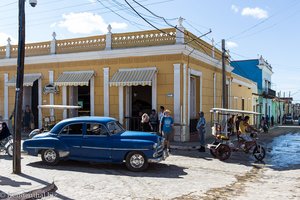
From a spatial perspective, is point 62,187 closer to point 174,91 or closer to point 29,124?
point 174,91

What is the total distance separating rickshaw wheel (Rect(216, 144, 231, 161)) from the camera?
507 inches

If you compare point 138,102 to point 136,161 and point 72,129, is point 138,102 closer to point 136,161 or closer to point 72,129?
point 72,129

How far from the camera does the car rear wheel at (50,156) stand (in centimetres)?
1100

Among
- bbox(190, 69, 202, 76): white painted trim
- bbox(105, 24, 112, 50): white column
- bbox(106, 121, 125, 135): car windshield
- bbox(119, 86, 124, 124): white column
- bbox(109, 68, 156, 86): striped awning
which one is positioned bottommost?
bbox(106, 121, 125, 135): car windshield

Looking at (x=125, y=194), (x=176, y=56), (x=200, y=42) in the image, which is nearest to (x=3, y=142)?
(x=125, y=194)

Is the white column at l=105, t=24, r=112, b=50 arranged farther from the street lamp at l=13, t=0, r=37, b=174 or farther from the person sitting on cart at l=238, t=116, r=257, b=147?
the street lamp at l=13, t=0, r=37, b=174

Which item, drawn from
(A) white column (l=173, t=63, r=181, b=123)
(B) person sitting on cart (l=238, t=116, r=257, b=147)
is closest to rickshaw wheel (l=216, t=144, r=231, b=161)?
(B) person sitting on cart (l=238, t=116, r=257, b=147)

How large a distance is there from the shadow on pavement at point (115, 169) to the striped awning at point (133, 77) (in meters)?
6.07

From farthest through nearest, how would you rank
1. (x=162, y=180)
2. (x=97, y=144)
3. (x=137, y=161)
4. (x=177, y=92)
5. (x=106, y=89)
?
(x=106, y=89)
(x=177, y=92)
(x=97, y=144)
(x=137, y=161)
(x=162, y=180)

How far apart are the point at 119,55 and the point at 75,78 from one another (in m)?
2.74

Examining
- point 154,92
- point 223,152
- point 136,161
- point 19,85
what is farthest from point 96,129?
point 154,92

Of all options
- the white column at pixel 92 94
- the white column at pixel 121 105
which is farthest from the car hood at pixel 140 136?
the white column at pixel 92 94

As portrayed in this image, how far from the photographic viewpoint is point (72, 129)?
11023mm

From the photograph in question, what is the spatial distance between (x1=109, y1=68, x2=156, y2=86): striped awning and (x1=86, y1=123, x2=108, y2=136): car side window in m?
6.19
